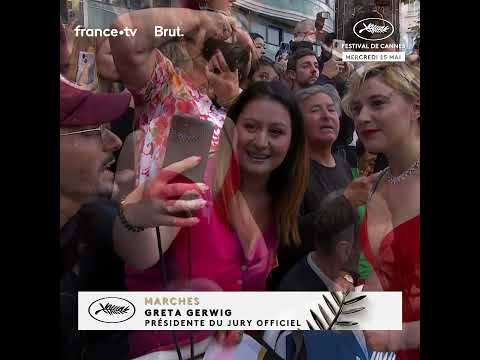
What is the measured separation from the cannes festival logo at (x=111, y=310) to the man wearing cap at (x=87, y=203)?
0.06 m

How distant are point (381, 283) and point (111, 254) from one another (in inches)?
52.2

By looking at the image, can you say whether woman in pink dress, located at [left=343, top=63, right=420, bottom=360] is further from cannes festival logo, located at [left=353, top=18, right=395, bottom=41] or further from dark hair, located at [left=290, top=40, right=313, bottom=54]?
dark hair, located at [left=290, top=40, right=313, bottom=54]

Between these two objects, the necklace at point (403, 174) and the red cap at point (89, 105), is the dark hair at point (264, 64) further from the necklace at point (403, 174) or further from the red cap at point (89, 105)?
the necklace at point (403, 174)

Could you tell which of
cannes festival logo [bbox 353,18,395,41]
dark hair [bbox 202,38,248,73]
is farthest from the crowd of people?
cannes festival logo [bbox 353,18,395,41]

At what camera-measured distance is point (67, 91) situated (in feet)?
13.6

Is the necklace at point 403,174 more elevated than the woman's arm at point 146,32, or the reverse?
the woman's arm at point 146,32

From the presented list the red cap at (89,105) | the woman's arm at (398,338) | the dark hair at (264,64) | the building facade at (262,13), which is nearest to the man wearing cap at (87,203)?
the red cap at (89,105)

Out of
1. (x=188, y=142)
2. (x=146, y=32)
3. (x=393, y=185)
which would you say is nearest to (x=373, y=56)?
(x=393, y=185)

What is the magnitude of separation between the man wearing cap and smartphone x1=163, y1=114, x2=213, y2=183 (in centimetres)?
25

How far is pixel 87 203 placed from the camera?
13.7 ft

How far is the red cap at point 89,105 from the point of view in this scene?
4.15 metres

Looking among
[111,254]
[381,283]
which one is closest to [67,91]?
[111,254]

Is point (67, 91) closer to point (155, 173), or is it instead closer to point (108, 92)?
point (108, 92)

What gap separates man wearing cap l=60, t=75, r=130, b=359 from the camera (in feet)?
13.6
